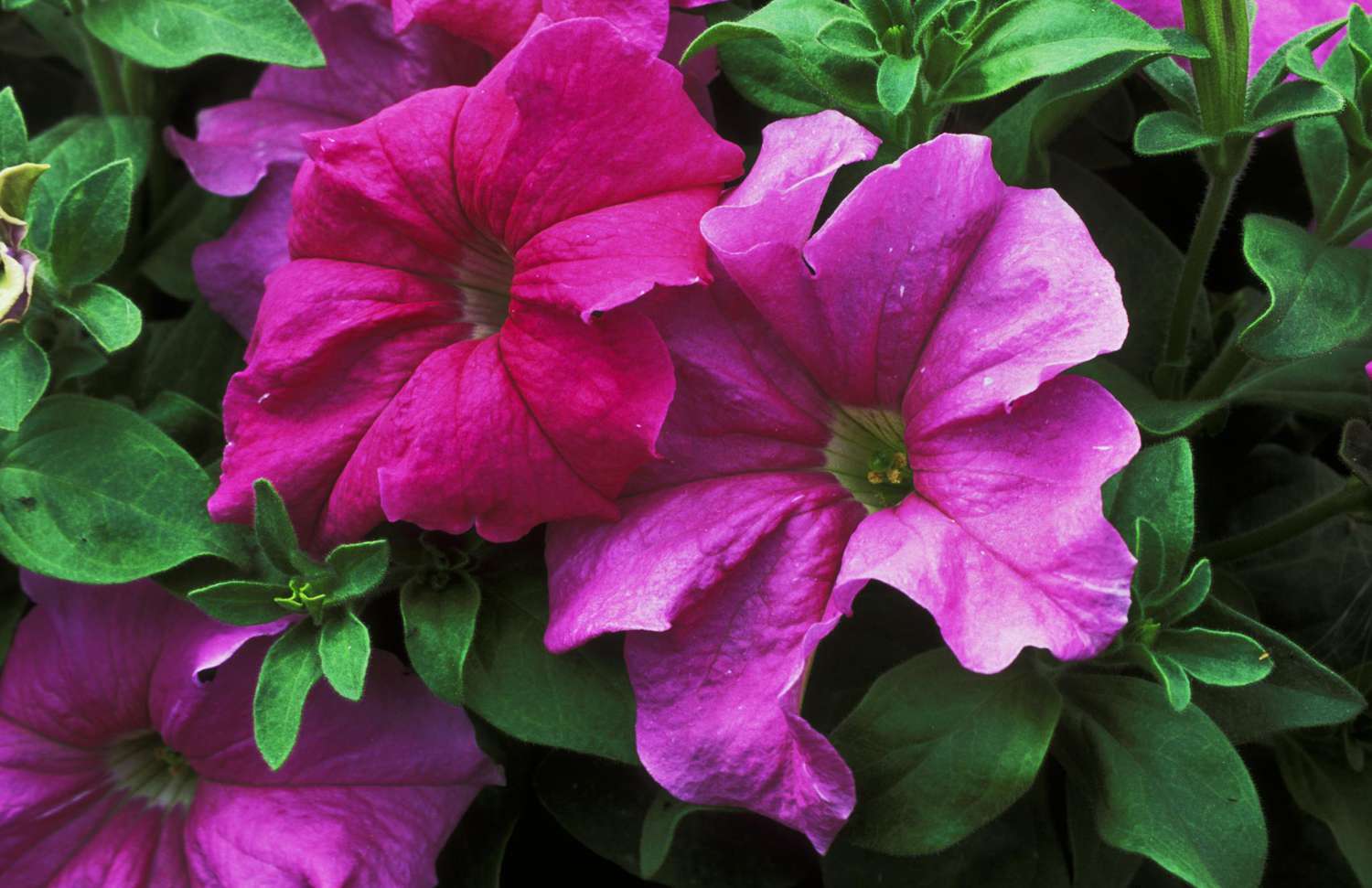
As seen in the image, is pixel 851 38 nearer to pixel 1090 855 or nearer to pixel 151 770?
pixel 1090 855

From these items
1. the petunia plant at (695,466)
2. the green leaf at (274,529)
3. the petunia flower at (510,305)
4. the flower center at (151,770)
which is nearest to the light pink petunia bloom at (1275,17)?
the petunia plant at (695,466)

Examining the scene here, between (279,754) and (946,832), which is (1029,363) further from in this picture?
(279,754)

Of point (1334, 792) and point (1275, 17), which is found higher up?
point (1275, 17)

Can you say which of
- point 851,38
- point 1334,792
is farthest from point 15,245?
point 1334,792

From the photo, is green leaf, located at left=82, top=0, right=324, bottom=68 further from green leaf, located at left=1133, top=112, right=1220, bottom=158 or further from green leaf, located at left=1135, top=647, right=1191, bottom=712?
green leaf, located at left=1135, top=647, right=1191, bottom=712

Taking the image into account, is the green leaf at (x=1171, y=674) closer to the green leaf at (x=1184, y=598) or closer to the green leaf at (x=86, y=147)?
the green leaf at (x=1184, y=598)

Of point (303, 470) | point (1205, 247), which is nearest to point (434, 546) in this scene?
point (303, 470)

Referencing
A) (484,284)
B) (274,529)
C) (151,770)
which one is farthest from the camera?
(151,770)

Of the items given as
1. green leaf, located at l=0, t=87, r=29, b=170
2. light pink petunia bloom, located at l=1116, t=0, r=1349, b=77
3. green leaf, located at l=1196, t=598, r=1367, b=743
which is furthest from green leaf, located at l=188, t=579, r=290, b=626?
light pink petunia bloom, located at l=1116, t=0, r=1349, b=77
